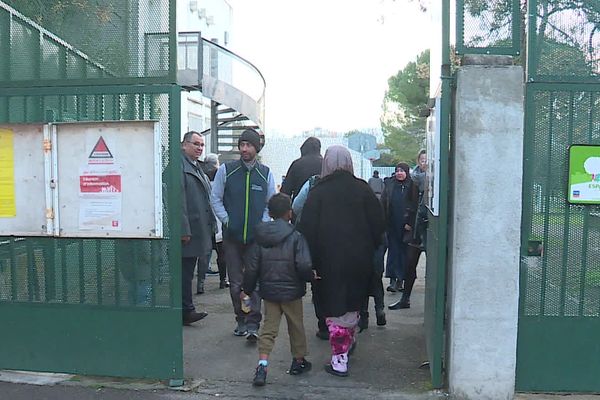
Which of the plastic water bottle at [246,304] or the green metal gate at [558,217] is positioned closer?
the green metal gate at [558,217]

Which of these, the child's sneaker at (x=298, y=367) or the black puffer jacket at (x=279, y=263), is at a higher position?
the black puffer jacket at (x=279, y=263)

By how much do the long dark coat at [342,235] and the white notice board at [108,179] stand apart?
127 centimetres

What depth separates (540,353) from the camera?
433cm

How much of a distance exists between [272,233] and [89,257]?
1.41m

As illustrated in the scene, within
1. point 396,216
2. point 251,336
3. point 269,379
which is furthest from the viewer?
point 396,216

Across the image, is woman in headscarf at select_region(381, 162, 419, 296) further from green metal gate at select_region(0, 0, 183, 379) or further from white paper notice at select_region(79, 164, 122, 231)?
white paper notice at select_region(79, 164, 122, 231)

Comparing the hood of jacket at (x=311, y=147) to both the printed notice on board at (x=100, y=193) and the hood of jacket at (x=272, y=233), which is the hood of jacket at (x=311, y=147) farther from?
the printed notice on board at (x=100, y=193)

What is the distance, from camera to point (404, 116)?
144ft

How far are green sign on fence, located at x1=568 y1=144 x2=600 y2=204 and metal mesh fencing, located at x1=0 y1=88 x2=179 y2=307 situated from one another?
2.87m

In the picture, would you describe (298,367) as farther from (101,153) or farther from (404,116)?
(404,116)

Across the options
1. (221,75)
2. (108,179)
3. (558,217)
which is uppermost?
(221,75)

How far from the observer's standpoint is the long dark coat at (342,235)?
4809mm

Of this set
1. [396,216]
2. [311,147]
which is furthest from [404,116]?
[311,147]

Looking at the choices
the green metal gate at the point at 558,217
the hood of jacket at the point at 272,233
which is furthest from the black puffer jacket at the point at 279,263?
the green metal gate at the point at 558,217
